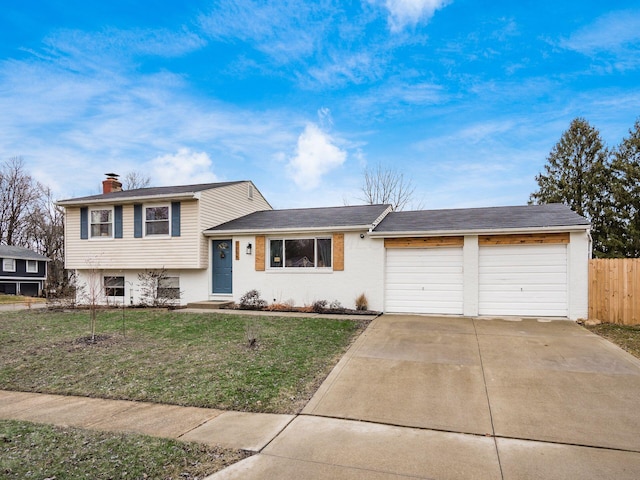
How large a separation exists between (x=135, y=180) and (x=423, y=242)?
32.3m

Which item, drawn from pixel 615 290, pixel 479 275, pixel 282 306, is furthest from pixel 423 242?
pixel 615 290

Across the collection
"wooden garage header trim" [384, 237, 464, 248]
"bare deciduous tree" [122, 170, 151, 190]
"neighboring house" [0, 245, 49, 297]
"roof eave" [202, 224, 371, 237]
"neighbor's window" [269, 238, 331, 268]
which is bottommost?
"neighboring house" [0, 245, 49, 297]

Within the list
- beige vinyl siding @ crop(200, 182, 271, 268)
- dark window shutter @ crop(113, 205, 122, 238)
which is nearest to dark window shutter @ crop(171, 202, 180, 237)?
beige vinyl siding @ crop(200, 182, 271, 268)

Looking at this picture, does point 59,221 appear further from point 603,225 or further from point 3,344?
point 603,225

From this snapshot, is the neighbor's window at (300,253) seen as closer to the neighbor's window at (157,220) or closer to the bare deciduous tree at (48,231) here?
the neighbor's window at (157,220)

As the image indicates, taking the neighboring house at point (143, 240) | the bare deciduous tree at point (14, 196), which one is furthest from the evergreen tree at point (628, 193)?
the bare deciduous tree at point (14, 196)

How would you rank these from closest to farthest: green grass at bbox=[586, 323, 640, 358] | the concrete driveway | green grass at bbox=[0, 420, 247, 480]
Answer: green grass at bbox=[0, 420, 247, 480], the concrete driveway, green grass at bbox=[586, 323, 640, 358]

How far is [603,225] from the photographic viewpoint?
2373 cm

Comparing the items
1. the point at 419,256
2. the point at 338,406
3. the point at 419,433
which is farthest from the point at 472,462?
the point at 419,256

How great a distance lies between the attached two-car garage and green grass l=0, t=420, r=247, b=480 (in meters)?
8.62

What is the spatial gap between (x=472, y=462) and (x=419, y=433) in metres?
0.70

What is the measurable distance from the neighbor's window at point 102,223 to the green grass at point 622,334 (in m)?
15.7

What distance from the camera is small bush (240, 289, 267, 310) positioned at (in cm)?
1250

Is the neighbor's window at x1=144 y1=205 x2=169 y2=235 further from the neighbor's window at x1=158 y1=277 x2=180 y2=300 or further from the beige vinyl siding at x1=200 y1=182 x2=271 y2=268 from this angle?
the neighbor's window at x1=158 y1=277 x2=180 y2=300
